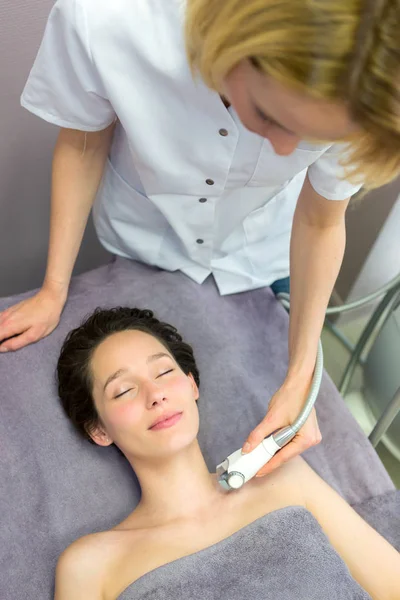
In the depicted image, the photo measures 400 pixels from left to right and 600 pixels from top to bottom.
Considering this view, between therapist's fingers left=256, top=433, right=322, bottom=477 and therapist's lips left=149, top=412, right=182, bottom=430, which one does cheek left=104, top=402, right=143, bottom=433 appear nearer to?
therapist's lips left=149, top=412, right=182, bottom=430

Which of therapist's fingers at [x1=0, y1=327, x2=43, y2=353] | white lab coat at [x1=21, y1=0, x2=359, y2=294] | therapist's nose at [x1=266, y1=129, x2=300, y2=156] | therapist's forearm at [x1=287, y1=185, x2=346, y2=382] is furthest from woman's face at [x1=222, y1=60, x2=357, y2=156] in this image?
therapist's fingers at [x1=0, y1=327, x2=43, y2=353]

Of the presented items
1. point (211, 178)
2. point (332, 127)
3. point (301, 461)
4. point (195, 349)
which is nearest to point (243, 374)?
point (195, 349)

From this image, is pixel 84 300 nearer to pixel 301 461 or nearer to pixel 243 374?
pixel 243 374

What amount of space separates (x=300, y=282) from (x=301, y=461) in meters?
0.38

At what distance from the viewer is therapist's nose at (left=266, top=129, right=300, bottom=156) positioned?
2.30 feet

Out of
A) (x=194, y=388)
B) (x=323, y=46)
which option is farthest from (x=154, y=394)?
(x=323, y=46)

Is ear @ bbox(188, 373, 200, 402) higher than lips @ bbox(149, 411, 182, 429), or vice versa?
lips @ bbox(149, 411, 182, 429)

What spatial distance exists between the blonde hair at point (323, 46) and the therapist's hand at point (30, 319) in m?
0.77

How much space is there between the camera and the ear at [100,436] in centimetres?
119

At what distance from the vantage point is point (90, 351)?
122 cm

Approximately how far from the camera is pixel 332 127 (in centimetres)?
63

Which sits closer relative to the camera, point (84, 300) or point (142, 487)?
point (142, 487)

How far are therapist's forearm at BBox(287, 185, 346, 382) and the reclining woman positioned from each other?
226mm

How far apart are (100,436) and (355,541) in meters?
0.56
